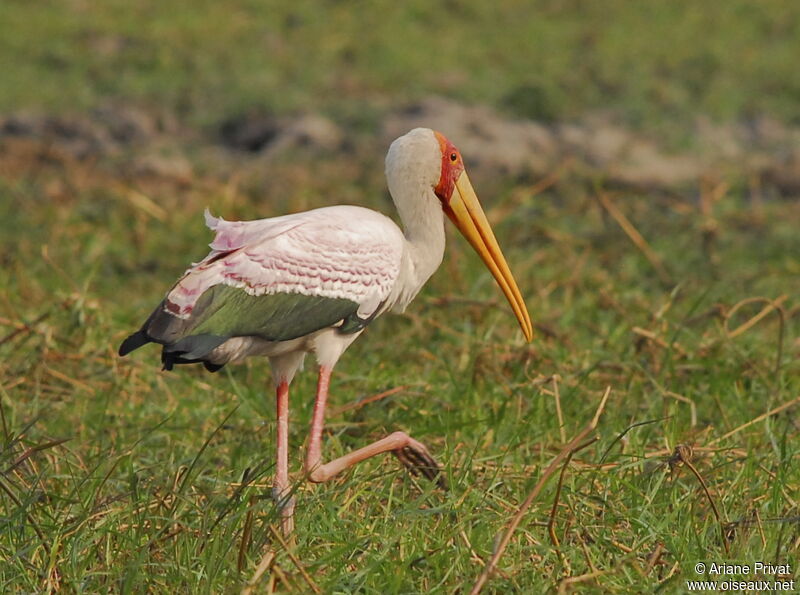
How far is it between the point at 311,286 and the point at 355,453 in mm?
540

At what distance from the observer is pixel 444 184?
13.9 ft

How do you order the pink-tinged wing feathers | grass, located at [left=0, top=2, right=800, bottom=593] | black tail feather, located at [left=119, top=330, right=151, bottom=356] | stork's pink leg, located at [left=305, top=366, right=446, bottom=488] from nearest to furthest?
grass, located at [left=0, top=2, right=800, bottom=593], black tail feather, located at [left=119, top=330, right=151, bottom=356], the pink-tinged wing feathers, stork's pink leg, located at [left=305, top=366, right=446, bottom=488]

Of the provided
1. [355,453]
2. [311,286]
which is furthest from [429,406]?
[311,286]

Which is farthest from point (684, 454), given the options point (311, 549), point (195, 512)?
point (195, 512)

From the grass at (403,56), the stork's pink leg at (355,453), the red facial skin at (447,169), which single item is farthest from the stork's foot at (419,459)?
the grass at (403,56)

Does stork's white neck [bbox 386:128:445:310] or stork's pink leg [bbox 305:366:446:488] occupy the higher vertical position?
stork's white neck [bbox 386:128:445:310]

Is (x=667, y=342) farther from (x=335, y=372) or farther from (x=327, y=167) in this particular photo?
(x=327, y=167)

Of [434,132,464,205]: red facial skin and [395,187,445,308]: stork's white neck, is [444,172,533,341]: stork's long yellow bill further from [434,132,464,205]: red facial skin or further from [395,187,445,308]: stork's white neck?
[395,187,445,308]: stork's white neck

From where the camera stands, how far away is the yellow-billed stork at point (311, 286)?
148 inches

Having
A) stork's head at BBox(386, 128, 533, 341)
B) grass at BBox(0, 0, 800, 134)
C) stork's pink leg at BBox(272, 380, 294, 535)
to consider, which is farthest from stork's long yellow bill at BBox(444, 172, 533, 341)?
grass at BBox(0, 0, 800, 134)

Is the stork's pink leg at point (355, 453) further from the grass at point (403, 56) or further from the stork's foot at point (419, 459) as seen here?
the grass at point (403, 56)

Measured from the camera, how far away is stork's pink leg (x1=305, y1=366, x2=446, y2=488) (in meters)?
4.00

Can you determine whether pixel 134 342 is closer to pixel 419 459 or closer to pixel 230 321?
pixel 230 321

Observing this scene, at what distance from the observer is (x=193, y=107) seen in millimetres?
11039
